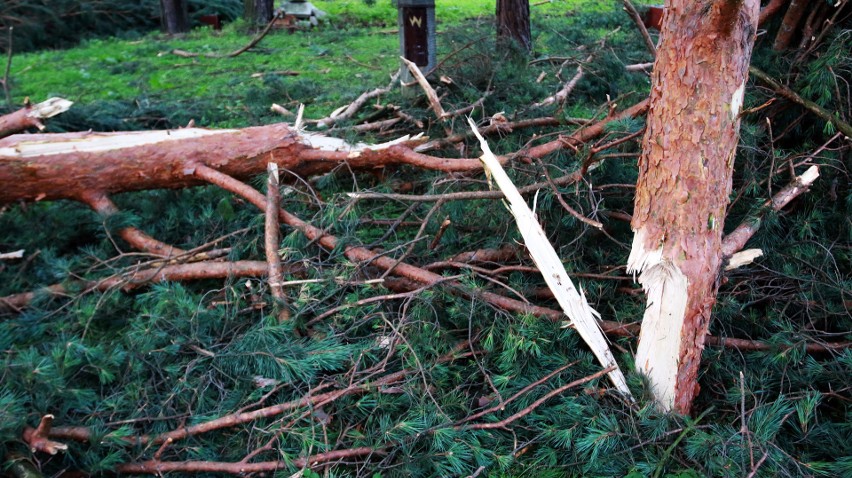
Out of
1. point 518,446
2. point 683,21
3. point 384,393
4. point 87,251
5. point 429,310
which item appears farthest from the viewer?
point 87,251

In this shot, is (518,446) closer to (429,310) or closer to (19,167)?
(429,310)

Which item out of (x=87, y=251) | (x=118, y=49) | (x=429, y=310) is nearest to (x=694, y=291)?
(x=429, y=310)

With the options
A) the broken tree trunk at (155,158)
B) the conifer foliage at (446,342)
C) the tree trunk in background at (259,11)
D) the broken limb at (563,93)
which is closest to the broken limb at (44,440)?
the conifer foliage at (446,342)

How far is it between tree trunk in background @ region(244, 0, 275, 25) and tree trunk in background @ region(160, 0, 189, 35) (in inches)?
47.1

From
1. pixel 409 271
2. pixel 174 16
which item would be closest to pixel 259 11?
pixel 174 16

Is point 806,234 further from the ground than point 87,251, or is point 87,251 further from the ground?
point 806,234

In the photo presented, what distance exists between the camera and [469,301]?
10.5 feet

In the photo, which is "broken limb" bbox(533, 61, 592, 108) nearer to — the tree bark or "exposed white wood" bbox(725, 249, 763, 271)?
the tree bark

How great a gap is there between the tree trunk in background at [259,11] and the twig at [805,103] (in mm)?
9696

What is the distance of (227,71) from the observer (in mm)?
8266

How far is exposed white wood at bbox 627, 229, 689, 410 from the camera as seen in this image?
2629mm

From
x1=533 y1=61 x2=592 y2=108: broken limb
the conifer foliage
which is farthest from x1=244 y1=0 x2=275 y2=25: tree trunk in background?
the conifer foliage

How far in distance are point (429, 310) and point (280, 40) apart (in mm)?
8400

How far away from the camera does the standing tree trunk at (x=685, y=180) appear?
97.3 inches
